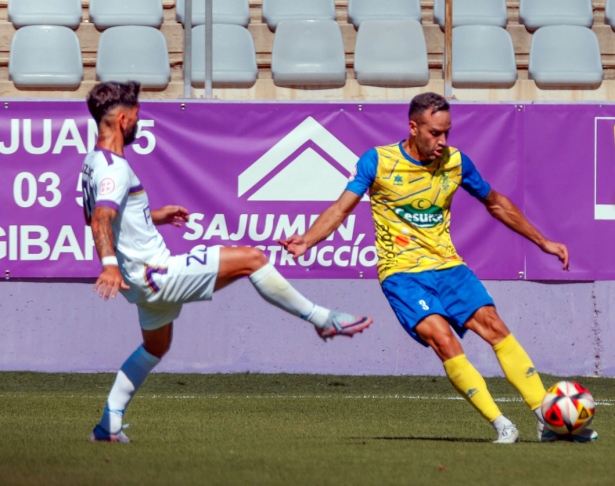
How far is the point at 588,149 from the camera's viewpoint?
10.7 m

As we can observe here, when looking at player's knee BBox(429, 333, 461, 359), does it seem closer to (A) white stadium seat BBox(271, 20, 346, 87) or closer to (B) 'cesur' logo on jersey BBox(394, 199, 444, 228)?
(B) 'cesur' logo on jersey BBox(394, 199, 444, 228)

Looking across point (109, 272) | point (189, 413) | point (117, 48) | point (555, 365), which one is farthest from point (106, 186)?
point (117, 48)

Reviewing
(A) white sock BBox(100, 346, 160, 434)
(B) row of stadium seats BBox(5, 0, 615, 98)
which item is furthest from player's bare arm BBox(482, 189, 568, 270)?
(B) row of stadium seats BBox(5, 0, 615, 98)

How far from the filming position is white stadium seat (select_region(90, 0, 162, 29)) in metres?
12.8

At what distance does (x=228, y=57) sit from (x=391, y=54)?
1692 mm

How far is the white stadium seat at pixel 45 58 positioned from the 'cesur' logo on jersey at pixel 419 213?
21.4ft

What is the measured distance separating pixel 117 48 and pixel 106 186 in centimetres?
710

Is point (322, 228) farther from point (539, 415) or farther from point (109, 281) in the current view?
point (539, 415)

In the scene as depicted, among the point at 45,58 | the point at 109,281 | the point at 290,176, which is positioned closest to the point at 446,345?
the point at 109,281

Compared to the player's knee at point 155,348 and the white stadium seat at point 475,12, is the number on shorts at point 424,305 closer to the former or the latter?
the player's knee at point 155,348

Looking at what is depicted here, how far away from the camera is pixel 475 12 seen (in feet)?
43.0

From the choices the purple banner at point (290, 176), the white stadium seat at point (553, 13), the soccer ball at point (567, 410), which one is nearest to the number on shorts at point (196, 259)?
the soccer ball at point (567, 410)

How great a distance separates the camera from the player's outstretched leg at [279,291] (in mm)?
5699

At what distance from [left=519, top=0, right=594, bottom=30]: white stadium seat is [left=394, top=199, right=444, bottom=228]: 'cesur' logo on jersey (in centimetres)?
730
